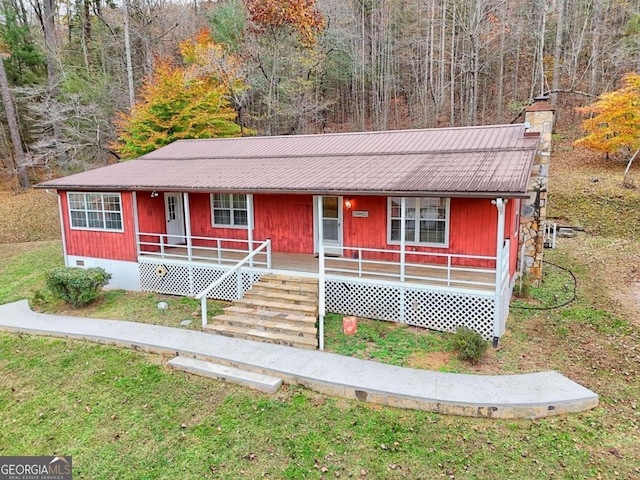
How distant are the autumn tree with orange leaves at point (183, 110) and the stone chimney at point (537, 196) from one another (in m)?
13.7

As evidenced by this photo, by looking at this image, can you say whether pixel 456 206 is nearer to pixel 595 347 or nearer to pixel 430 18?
pixel 595 347

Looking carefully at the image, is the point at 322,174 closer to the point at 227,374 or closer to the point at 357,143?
the point at 357,143

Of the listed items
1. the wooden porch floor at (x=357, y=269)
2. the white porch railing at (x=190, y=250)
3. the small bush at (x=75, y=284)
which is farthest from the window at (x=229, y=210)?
the small bush at (x=75, y=284)

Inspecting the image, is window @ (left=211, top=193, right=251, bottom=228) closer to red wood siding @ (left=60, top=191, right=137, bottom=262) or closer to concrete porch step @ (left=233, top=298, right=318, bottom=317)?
red wood siding @ (left=60, top=191, right=137, bottom=262)

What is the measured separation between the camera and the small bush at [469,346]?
7395 mm

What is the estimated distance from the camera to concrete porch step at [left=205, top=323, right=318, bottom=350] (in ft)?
27.5

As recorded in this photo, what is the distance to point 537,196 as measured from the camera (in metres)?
11.2

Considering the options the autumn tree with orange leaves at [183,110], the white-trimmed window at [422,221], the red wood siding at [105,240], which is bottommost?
the red wood siding at [105,240]

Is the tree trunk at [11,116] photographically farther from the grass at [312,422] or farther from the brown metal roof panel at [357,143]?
the grass at [312,422]

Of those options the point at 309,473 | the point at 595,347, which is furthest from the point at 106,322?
the point at 595,347

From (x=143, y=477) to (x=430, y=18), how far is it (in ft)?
92.3

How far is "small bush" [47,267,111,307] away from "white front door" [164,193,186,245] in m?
2.70

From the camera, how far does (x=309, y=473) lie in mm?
5203

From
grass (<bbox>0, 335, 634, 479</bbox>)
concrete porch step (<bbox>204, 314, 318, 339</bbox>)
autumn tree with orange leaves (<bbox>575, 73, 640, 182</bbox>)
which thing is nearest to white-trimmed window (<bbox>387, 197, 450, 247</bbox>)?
concrete porch step (<bbox>204, 314, 318, 339</bbox>)
